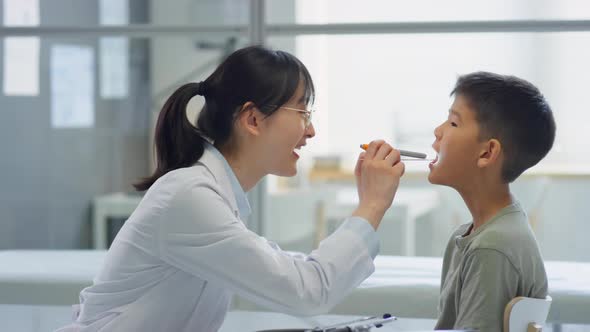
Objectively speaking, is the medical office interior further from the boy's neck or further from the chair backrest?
the chair backrest

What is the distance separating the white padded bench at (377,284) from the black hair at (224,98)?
36.1 inches

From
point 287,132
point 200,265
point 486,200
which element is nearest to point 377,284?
point 486,200

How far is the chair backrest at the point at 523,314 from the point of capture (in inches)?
56.3

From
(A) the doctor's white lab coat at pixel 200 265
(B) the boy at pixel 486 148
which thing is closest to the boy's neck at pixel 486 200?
(B) the boy at pixel 486 148

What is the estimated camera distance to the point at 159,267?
151 centimetres

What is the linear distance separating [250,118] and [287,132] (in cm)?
8

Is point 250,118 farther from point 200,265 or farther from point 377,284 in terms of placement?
point 377,284

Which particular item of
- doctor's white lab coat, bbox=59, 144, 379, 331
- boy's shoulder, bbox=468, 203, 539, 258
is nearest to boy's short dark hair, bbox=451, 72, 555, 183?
boy's shoulder, bbox=468, 203, 539, 258

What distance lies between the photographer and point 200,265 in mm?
1443

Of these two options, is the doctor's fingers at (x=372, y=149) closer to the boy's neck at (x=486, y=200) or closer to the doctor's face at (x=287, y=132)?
the doctor's face at (x=287, y=132)

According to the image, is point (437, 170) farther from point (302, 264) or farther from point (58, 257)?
point (58, 257)

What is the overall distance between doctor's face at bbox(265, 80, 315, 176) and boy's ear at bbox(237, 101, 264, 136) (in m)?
0.02

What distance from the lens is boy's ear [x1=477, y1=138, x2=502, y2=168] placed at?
1683 mm

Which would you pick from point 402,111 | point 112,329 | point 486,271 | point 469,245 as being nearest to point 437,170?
point 469,245
